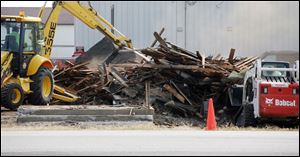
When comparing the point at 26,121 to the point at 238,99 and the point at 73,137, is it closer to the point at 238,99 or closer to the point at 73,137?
the point at 73,137

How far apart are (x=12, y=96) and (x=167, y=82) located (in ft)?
20.1

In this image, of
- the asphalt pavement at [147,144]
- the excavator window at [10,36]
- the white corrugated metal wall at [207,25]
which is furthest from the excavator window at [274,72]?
the white corrugated metal wall at [207,25]

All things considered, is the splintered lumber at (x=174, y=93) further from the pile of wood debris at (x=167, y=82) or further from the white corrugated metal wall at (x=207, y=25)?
the white corrugated metal wall at (x=207, y=25)

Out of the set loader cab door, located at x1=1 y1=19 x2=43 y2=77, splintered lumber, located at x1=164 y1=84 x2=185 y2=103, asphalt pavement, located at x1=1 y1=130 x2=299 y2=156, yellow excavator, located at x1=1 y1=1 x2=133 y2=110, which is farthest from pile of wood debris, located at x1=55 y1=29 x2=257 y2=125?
asphalt pavement, located at x1=1 y1=130 x2=299 y2=156

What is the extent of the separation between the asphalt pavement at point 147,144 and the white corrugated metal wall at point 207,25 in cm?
1974

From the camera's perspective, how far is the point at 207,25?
31000 mm

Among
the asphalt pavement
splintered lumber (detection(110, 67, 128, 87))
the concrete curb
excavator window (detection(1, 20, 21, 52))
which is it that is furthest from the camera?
splintered lumber (detection(110, 67, 128, 87))

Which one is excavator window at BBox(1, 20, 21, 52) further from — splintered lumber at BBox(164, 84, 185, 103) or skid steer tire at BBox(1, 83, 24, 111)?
splintered lumber at BBox(164, 84, 185, 103)

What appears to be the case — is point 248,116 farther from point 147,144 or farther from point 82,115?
point 147,144

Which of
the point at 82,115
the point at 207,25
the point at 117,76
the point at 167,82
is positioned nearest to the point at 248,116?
the point at 167,82

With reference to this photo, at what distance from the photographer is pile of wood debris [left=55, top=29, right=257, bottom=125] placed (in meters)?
19.3

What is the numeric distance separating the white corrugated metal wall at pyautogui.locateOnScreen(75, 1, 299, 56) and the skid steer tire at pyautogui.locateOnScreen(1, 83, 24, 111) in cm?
1517

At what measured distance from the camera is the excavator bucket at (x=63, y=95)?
64.2 feet

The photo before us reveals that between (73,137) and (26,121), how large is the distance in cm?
412
